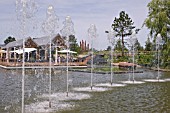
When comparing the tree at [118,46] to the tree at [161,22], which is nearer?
the tree at [161,22]

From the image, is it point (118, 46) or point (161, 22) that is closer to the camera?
point (161, 22)

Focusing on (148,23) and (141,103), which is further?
(148,23)

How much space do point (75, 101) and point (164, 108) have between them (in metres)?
3.86

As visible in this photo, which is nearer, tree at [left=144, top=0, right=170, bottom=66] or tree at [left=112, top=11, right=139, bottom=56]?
tree at [left=144, top=0, right=170, bottom=66]

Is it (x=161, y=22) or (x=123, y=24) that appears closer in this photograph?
(x=161, y=22)

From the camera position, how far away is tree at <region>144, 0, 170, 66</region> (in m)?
38.0

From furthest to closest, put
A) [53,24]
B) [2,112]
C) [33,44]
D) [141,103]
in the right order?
[33,44]
[53,24]
[141,103]
[2,112]

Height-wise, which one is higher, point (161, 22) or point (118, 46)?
point (161, 22)

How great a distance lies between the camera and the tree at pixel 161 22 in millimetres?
37969

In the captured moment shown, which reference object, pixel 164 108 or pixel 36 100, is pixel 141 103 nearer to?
pixel 164 108

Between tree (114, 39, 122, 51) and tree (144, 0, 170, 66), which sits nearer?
tree (144, 0, 170, 66)

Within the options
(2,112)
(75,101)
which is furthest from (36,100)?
(2,112)

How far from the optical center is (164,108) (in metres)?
11.6

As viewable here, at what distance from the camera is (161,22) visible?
3856 centimetres
